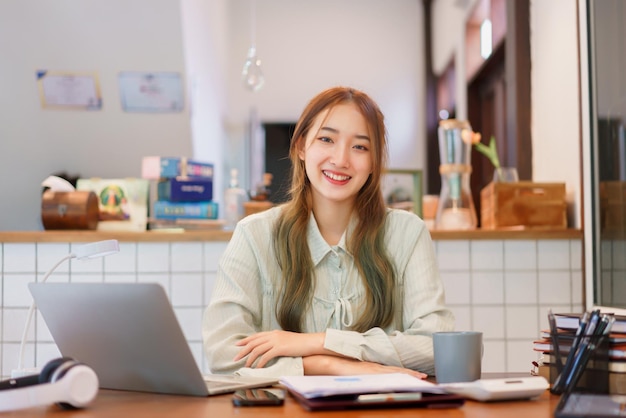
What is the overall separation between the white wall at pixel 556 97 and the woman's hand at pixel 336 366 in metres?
1.80

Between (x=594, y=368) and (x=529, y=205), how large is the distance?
205 cm

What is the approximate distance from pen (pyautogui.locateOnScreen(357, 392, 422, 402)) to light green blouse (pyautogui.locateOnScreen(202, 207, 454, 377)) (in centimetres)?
58

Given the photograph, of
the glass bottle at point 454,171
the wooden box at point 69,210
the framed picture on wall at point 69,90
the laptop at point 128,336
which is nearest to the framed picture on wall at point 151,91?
the framed picture on wall at point 69,90

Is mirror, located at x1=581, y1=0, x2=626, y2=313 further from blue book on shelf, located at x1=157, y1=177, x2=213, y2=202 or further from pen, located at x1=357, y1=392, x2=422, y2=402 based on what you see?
pen, located at x1=357, y1=392, x2=422, y2=402

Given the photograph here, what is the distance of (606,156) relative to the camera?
2.95m

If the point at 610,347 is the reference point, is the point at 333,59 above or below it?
above

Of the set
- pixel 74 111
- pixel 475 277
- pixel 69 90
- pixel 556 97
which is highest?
pixel 69 90

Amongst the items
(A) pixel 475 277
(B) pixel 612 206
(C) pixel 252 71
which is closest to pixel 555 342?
(B) pixel 612 206

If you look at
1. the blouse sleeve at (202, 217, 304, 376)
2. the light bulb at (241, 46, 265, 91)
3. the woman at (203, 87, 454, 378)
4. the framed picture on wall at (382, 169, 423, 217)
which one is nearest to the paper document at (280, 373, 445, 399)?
the blouse sleeve at (202, 217, 304, 376)

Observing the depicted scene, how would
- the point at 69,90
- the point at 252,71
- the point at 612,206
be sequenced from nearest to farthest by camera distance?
1. the point at 612,206
2. the point at 252,71
3. the point at 69,90

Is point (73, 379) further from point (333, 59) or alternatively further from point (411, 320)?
point (333, 59)

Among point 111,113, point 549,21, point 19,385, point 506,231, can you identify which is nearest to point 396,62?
point 111,113

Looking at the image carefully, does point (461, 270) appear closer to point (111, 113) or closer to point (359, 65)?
point (111, 113)

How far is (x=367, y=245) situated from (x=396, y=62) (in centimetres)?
567
